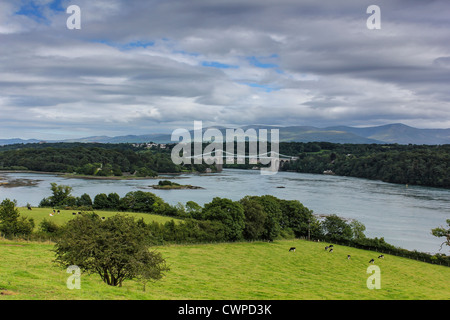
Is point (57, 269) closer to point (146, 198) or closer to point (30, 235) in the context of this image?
point (30, 235)

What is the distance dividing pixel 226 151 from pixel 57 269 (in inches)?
7006

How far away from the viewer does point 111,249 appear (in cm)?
1320

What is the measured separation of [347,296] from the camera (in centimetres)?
1780

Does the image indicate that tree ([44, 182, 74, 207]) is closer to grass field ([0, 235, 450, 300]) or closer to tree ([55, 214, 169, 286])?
grass field ([0, 235, 450, 300])

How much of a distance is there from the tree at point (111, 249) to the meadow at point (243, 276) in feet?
2.28

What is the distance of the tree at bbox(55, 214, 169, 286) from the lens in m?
13.2

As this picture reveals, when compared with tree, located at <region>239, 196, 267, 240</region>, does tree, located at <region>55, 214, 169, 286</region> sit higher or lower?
higher

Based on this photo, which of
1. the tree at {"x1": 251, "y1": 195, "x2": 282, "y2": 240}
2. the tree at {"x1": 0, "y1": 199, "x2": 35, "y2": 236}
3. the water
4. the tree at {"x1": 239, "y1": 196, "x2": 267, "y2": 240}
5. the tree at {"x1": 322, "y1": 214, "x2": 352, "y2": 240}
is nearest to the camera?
the tree at {"x1": 0, "y1": 199, "x2": 35, "y2": 236}

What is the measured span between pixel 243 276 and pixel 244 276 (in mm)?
71

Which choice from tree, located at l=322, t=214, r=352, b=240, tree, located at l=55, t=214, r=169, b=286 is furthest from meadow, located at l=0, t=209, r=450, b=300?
tree, located at l=322, t=214, r=352, b=240

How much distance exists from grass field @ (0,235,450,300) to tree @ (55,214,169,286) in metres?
0.77

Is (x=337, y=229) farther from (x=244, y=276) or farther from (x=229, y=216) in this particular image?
(x=244, y=276)

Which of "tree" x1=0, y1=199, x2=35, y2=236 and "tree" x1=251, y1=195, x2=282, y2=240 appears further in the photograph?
"tree" x1=251, y1=195, x2=282, y2=240
